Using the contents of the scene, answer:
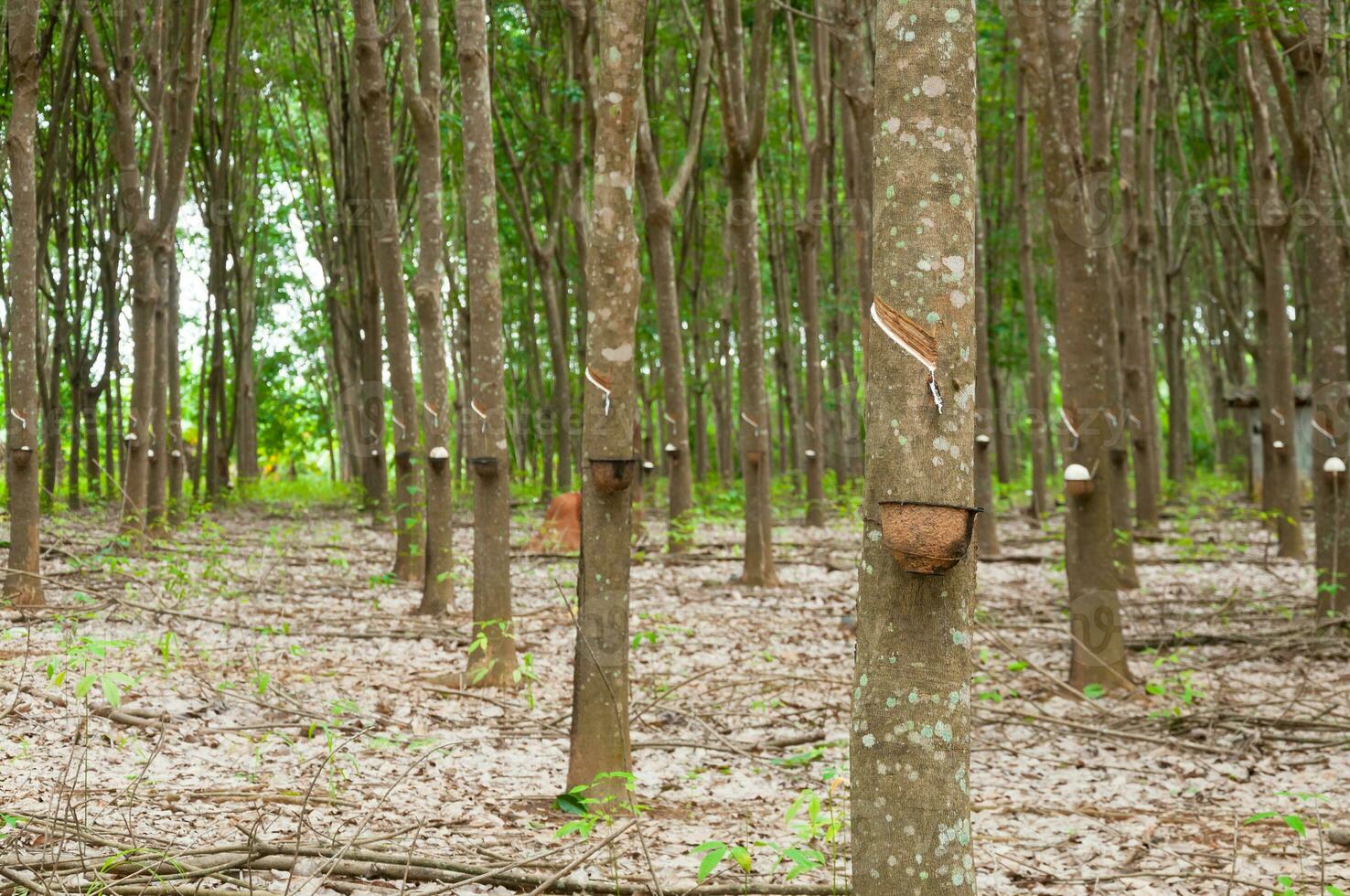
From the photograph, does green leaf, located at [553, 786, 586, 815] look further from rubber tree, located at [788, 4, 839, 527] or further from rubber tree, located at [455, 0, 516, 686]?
rubber tree, located at [788, 4, 839, 527]

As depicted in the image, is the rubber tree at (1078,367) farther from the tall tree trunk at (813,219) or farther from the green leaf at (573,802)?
the tall tree trunk at (813,219)

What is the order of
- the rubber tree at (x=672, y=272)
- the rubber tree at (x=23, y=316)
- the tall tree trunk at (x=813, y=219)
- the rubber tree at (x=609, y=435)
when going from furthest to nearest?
1. the tall tree trunk at (x=813, y=219)
2. the rubber tree at (x=672, y=272)
3. the rubber tree at (x=23, y=316)
4. the rubber tree at (x=609, y=435)

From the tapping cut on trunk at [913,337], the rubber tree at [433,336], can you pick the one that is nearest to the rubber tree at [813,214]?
the rubber tree at [433,336]

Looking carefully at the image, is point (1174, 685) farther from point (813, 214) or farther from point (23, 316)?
point (813, 214)

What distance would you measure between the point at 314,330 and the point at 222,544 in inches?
736

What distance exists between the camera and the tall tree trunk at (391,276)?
944 cm

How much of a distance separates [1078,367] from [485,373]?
138 inches

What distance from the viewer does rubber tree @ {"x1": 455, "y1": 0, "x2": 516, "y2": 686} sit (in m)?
6.83

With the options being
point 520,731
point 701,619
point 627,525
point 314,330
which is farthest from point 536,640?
point 314,330

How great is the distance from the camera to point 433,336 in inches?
353

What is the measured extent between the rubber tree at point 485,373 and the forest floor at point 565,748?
0.48 metres

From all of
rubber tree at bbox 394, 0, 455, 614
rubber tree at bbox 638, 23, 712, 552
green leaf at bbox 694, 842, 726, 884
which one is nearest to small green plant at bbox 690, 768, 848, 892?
green leaf at bbox 694, 842, 726, 884

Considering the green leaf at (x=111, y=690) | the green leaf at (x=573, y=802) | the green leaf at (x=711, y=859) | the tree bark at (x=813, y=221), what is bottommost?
the green leaf at (x=573, y=802)

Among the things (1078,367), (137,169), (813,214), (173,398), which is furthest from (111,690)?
(173,398)
